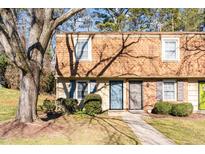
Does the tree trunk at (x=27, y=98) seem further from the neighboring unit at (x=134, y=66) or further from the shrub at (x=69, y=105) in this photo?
the neighboring unit at (x=134, y=66)

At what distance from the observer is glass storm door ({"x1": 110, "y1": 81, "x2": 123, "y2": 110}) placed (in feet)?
70.3

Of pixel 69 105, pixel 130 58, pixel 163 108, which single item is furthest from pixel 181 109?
pixel 69 105

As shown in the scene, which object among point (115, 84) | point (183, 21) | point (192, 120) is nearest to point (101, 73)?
point (115, 84)

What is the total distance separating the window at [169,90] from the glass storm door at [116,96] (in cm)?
302

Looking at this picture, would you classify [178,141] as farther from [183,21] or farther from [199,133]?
[183,21]

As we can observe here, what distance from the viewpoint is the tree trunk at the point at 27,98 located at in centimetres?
1350

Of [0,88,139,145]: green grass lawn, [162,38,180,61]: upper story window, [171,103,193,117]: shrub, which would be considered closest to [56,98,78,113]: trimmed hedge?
[0,88,139,145]: green grass lawn

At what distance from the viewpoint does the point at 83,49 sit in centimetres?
2145

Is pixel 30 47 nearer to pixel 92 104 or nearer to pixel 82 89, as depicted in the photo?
pixel 92 104

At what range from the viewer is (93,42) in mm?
21578

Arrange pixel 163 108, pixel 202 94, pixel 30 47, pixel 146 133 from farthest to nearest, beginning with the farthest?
pixel 202 94
pixel 163 108
pixel 30 47
pixel 146 133

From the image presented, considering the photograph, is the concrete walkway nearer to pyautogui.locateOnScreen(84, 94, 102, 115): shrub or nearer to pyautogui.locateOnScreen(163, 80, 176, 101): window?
pyautogui.locateOnScreen(84, 94, 102, 115): shrub

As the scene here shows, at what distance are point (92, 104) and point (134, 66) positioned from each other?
4.27 m

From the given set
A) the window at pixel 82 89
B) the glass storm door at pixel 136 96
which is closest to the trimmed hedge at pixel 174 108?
the glass storm door at pixel 136 96
